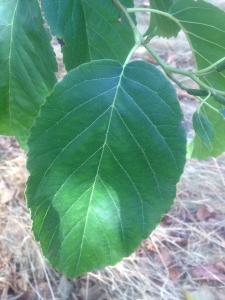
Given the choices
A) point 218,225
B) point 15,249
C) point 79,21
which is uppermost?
point 79,21

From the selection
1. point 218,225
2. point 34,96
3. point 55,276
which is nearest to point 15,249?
point 55,276

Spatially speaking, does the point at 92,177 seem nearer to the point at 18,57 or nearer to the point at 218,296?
the point at 18,57

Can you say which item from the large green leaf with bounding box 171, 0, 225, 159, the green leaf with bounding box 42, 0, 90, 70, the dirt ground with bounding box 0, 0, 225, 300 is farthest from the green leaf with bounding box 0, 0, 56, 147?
the dirt ground with bounding box 0, 0, 225, 300

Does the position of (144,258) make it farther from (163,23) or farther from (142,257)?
(163,23)

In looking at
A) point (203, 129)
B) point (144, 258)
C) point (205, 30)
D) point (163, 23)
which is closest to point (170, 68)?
point (203, 129)

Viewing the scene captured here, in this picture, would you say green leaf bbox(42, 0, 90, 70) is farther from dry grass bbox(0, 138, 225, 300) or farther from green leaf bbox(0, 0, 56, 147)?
dry grass bbox(0, 138, 225, 300)
